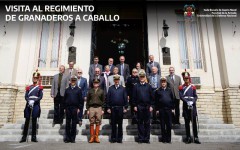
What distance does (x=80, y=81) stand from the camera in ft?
22.4

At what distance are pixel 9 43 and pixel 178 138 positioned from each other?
709cm

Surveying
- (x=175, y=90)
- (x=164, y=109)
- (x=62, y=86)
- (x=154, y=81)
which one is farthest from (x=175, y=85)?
(x=62, y=86)

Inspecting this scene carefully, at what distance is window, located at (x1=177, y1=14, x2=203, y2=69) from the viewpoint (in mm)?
9141

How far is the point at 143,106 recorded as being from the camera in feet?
18.6

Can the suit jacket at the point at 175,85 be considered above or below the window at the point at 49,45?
below

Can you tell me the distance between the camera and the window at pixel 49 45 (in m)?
9.06

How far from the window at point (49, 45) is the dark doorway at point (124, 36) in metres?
1.57

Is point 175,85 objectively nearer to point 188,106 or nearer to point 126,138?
point 188,106

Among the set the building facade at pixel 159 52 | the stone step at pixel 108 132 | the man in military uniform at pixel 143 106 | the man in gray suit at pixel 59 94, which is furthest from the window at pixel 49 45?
the man in military uniform at pixel 143 106

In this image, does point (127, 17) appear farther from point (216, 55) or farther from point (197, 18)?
point (216, 55)

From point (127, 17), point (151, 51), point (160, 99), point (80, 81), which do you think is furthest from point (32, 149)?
point (127, 17)

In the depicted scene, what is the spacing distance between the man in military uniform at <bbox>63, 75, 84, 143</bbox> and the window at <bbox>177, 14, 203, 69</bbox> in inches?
198

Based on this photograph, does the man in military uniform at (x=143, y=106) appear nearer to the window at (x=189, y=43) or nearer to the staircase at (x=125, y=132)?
the staircase at (x=125, y=132)

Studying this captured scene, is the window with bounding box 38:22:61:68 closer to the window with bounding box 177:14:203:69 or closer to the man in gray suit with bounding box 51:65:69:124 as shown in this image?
the man in gray suit with bounding box 51:65:69:124
